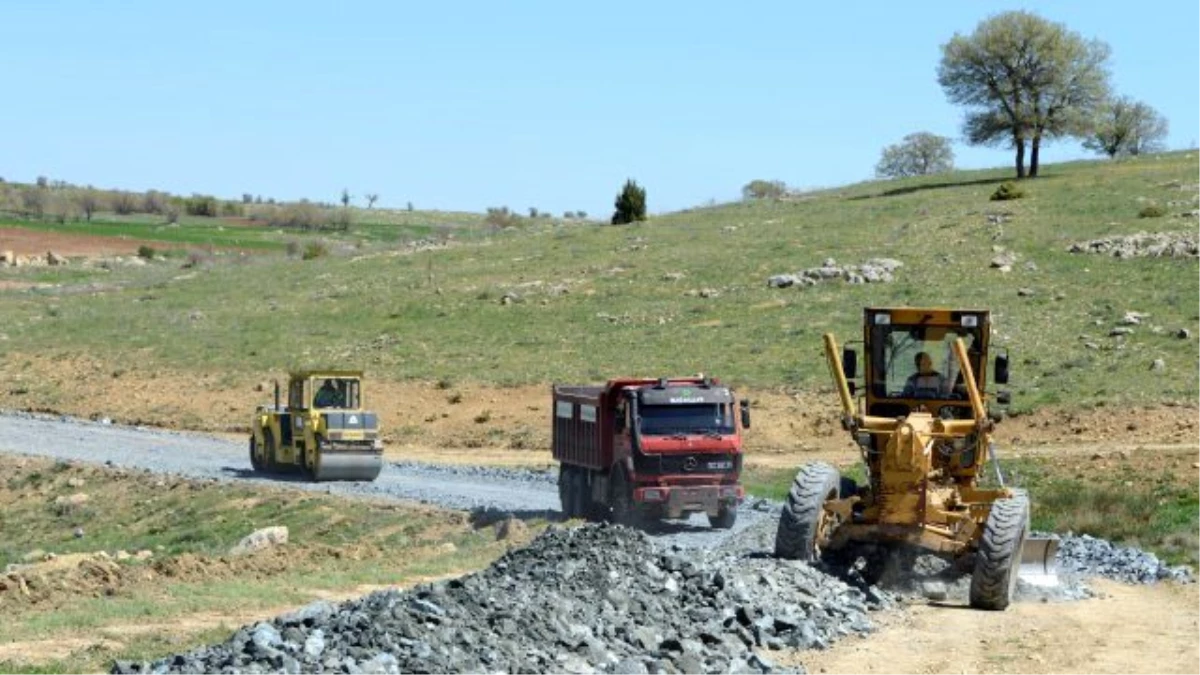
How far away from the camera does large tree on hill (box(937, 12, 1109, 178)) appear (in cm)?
9625

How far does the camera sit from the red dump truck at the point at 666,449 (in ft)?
103

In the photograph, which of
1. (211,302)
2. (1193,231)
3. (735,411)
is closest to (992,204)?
(1193,231)

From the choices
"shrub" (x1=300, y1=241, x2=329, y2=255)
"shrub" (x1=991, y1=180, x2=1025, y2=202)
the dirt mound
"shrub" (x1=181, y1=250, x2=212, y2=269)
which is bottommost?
the dirt mound

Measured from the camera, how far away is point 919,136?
6127 inches

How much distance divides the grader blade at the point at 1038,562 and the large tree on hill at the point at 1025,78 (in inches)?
2947

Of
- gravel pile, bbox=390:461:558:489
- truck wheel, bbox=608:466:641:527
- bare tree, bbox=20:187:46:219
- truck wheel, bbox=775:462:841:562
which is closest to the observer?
truck wheel, bbox=775:462:841:562

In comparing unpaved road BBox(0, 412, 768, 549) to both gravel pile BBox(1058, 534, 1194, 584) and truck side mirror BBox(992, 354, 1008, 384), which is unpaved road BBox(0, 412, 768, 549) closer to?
gravel pile BBox(1058, 534, 1194, 584)

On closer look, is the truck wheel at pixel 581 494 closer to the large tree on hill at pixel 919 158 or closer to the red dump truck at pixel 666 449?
the red dump truck at pixel 666 449

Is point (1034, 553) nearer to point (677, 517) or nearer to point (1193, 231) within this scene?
point (677, 517)

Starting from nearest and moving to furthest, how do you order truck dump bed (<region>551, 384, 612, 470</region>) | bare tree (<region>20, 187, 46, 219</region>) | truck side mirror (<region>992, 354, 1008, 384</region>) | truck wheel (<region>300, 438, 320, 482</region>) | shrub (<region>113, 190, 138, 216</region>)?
truck side mirror (<region>992, 354, 1008, 384</region>) < truck dump bed (<region>551, 384, 612, 470</region>) < truck wheel (<region>300, 438, 320, 482</region>) < bare tree (<region>20, 187, 46, 219</region>) < shrub (<region>113, 190, 138, 216</region>)

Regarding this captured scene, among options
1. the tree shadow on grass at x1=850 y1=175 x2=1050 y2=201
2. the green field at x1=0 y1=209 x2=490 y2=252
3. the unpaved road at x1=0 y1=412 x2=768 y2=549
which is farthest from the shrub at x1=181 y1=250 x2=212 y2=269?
the unpaved road at x1=0 y1=412 x2=768 y2=549

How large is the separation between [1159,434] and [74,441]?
27.9m

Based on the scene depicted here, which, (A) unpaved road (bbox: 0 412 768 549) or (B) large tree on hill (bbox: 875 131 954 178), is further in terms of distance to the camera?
(B) large tree on hill (bbox: 875 131 954 178)

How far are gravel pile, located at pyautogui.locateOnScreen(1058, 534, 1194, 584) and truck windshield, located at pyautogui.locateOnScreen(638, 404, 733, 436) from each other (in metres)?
5.94
